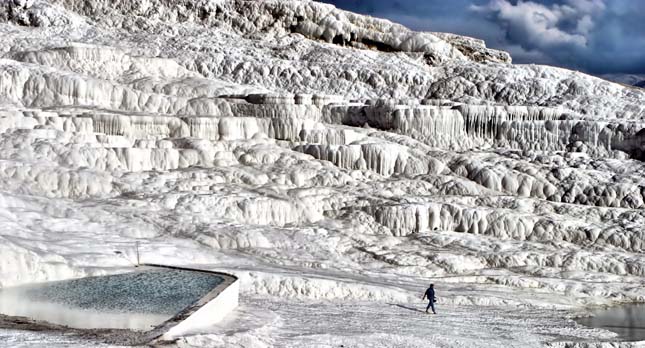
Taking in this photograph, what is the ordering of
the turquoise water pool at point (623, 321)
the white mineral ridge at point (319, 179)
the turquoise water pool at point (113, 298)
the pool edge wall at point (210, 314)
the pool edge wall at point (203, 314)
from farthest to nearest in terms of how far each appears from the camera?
the white mineral ridge at point (319, 179) → the turquoise water pool at point (623, 321) → the turquoise water pool at point (113, 298) → the pool edge wall at point (210, 314) → the pool edge wall at point (203, 314)

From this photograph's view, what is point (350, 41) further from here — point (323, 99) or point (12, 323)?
point (12, 323)

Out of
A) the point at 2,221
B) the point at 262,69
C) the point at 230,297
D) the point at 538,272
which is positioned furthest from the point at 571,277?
the point at 262,69

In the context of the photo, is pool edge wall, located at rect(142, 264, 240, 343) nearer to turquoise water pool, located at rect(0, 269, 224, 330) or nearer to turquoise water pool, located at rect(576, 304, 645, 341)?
turquoise water pool, located at rect(0, 269, 224, 330)

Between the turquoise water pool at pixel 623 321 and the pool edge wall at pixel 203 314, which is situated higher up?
the pool edge wall at pixel 203 314

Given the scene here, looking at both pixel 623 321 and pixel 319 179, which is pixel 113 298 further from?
pixel 319 179

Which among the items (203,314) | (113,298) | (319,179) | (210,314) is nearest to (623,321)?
(210,314)

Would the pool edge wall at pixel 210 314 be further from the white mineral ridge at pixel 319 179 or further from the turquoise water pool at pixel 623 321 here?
the turquoise water pool at pixel 623 321

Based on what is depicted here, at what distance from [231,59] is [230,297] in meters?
29.0

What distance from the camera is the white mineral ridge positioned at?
1995cm

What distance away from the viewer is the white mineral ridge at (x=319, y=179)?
786 inches

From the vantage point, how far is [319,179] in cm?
3002

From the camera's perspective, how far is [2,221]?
21594mm

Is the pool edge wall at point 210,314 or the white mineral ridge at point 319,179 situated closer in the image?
the pool edge wall at point 210,314

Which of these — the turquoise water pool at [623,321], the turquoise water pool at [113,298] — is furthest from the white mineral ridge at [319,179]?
the turquoise water pool at [113,298]
